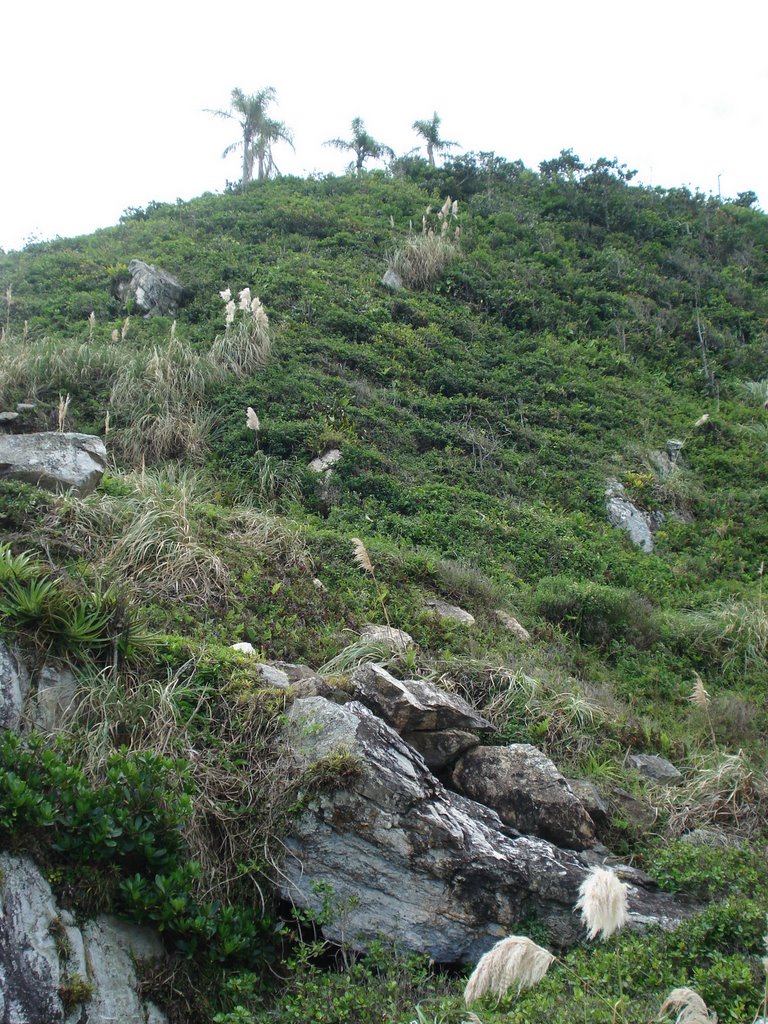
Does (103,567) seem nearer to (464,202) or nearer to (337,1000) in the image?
(337,1000)

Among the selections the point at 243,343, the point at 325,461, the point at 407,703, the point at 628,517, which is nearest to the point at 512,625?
the point at 407,703

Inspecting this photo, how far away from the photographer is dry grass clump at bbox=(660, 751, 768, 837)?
5.76 metres

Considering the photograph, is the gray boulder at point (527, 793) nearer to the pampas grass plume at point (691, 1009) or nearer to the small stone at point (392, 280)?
the pampas grass plume at point (691, 1009)

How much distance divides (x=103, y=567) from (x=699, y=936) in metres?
4.60

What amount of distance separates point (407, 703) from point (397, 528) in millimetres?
4658

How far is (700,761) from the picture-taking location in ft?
21.4

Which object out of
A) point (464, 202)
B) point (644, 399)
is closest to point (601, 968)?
point (644, 399)

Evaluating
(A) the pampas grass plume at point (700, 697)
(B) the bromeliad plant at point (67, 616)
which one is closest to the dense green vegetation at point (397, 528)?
(B) the bromeliad plant at point (67, 616)

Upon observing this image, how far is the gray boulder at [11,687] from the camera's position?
451cm

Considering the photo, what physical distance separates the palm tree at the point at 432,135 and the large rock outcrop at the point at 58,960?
2869 centimetres

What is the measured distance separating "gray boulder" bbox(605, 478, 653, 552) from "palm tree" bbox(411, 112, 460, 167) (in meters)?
20.3

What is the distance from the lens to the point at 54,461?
7887 mm

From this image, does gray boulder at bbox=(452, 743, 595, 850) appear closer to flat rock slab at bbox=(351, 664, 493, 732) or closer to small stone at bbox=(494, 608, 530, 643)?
flat rock slab at bbox=(351, 664, 493, 732)

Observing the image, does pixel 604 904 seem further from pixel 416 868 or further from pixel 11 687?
pixel 11 687
